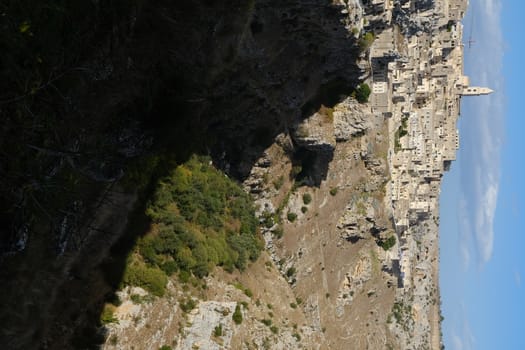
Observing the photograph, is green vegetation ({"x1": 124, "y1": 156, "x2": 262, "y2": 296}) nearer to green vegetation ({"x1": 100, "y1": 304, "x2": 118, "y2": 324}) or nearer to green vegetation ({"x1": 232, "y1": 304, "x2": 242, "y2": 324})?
green vegetation ({"x1": 100, "y1": 304, "x2": 118, "y2": 324})

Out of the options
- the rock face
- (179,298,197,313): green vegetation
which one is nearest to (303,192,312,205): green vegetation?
the rock face

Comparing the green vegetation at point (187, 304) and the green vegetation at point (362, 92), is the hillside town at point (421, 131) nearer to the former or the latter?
the green vegetation at point (362, 92)

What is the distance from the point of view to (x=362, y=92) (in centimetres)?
5534

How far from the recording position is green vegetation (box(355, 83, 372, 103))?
181 ft

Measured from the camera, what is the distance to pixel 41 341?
2686 cm

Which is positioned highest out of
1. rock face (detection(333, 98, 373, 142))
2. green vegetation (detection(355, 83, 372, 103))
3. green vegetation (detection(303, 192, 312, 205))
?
green vegetation (detection(355, 83, 372, 103))

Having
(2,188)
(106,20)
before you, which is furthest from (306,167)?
(2,188)

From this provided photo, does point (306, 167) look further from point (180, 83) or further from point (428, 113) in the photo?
point (428, 113)

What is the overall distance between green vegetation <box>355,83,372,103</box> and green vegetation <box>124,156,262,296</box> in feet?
52.6

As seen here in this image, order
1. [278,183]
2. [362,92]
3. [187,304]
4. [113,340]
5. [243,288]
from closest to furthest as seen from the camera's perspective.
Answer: [113,340] → [187,304] → [243,288] → [278,183] → [362,92]

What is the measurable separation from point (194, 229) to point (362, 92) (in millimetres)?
24268

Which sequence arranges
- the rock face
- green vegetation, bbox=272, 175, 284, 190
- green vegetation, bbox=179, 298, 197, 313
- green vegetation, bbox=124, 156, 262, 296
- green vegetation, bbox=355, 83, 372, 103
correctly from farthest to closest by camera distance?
the rock face, green vegetation, bbox=355, 83, 372, 103, green vegetation, bbox=272, 175, 284, 190, green vegetation, bbox=124, 156, 262, 296, green vegetation, bbox=179, 298, 197, 313

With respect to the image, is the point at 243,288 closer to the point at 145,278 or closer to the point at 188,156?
the point at 188,156

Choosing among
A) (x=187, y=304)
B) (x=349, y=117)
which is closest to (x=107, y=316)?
(x=187, y=304)
